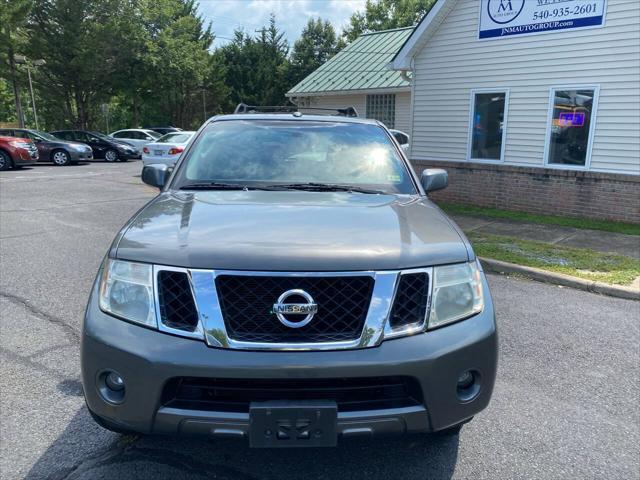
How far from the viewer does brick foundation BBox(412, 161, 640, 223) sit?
9234 mm

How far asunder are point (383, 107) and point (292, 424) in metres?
18.0

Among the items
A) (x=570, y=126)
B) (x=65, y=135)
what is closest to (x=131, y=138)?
(x=65, y=135)

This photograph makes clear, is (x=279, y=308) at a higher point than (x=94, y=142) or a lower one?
higher

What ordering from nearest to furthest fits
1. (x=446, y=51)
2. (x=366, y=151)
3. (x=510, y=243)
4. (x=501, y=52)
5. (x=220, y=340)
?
(x=220, y=340)
(x=366, y=151)
(x=510, y=243)
(x=501, y=52)
(x=446, y=51)

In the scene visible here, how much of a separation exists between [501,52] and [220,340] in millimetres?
10414

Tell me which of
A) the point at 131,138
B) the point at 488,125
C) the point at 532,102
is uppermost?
the point at 532,102

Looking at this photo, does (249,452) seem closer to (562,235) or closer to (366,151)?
(366,151)

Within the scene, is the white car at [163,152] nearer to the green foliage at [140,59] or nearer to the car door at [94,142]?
the car door at [94,142]

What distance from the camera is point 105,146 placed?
23188mm

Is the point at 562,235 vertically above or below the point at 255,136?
below

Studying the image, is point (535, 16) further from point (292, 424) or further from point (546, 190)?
point (292, 424)

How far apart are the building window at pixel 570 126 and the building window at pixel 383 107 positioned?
9072 millimetres

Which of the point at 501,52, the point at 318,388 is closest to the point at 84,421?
the point at 318,388

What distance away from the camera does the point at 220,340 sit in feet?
6.70
